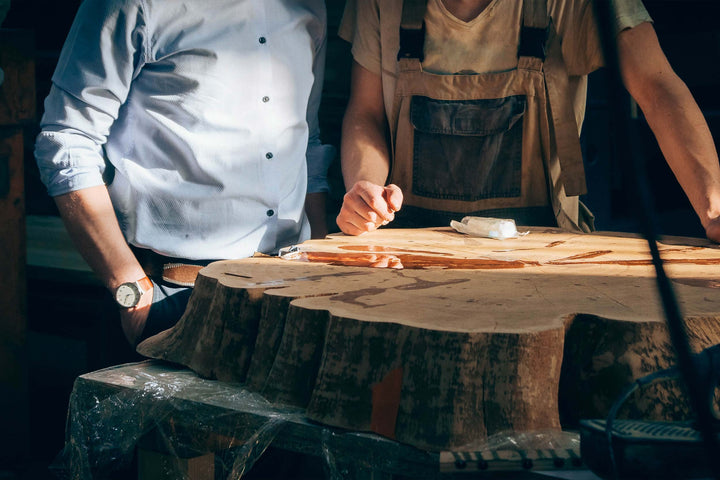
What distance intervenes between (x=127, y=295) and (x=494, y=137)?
3.88 feet

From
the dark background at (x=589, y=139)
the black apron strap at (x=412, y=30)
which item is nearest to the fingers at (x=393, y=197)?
the black apron strap at (x=412, y=30)

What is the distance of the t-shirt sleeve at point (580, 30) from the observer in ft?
7.41

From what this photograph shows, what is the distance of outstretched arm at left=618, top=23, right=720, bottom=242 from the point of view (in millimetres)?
1999

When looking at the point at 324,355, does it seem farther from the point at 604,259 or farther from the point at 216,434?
the point at 604,259

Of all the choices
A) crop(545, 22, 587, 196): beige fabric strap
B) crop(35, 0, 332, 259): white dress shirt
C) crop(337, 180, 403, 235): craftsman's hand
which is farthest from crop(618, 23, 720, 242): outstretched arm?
crop(35, 0, 332, 259): white dress shirt

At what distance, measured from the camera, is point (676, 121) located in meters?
2.12

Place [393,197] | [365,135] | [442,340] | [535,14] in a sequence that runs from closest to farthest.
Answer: [442,340] → [393,197] → [535,14] → [365,135]

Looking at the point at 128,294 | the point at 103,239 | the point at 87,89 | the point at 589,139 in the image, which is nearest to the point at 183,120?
the point at 87,89

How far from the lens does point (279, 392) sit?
4.25ft

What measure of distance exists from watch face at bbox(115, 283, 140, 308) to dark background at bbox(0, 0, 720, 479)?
149cm

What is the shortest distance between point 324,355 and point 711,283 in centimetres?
75

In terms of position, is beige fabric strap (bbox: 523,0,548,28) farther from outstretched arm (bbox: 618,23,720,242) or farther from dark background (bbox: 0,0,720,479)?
dark background (bbox: 0,0,720,479)

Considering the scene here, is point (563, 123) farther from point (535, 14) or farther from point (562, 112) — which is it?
point (535, 14)

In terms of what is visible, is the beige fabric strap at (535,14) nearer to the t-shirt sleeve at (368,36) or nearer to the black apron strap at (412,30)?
the black apron strap at (412,30)
